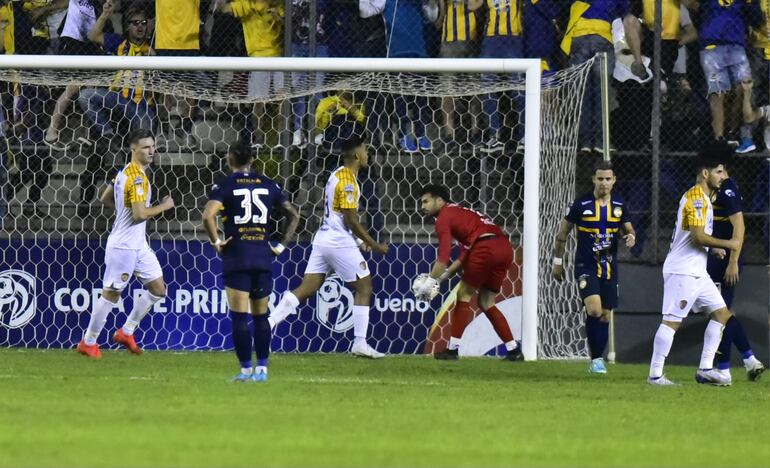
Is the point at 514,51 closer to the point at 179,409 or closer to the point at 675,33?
the point at 675,33

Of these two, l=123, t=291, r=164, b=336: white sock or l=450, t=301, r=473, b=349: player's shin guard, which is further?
l=450, t=301, r=473, b=349: player's shin guard

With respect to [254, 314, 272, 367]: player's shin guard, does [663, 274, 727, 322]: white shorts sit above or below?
above

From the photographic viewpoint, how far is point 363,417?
959 cm

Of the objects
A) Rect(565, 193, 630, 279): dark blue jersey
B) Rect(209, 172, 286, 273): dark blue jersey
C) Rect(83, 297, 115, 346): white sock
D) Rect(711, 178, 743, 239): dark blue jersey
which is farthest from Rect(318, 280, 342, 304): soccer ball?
Rect(209, 172, 286, 273): dark blue jersey

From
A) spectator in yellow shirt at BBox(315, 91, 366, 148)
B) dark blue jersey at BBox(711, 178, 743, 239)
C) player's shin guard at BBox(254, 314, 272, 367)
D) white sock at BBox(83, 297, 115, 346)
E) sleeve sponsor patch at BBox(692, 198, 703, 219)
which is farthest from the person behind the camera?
spectator in yellow shirt at BBox(315, 91, 366, 148)

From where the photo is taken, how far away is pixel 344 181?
49.2 ft

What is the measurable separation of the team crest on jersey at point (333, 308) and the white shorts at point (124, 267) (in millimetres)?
2219

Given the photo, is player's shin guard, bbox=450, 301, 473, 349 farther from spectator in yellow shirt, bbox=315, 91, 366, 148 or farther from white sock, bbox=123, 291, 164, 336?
white sock, bbox=123, 291, 164, 336

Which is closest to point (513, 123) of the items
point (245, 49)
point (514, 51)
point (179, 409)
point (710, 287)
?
point (514, 51)

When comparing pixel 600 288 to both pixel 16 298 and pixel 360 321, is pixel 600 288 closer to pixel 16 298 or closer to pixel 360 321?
pixel 360 321

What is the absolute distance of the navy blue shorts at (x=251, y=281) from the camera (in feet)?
38.2

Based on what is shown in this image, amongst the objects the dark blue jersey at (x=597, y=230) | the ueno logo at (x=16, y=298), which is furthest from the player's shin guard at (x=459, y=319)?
the ueno logo at (x=16, y=298)

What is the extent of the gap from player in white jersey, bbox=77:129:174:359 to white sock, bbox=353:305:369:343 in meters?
1.93

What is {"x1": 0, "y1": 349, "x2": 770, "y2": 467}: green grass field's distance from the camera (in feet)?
25.9
